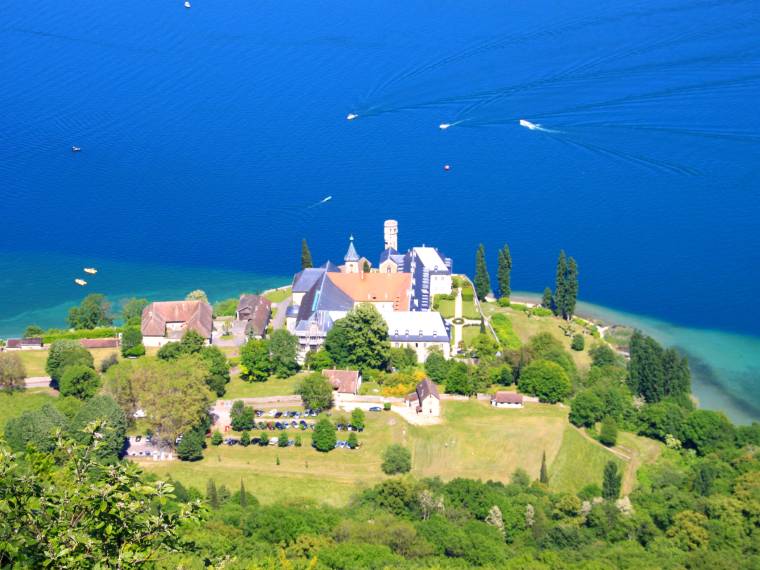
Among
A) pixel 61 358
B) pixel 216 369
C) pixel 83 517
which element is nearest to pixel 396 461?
pixel 216 369

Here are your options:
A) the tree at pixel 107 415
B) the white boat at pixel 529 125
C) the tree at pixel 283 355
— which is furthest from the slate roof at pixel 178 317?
the white boat at pixel 529 125

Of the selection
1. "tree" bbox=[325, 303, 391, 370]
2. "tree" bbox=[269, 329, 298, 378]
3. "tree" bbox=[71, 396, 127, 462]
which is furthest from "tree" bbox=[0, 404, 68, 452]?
"tree" bbox=[325, 303, 391, 370]

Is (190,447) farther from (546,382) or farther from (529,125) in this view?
(529,125)

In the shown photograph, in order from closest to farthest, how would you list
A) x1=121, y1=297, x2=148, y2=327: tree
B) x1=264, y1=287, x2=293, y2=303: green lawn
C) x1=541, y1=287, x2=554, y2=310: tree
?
x1=121, y1=297, x2=148, y2=327: tree → x1=264, y1=287, x2=293, y2=303: green lawn → x1=541, y1=287, x2=554, y2=310: tree

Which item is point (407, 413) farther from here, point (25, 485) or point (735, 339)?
point (25, 485)

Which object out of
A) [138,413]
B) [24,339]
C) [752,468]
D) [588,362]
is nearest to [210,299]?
[24,339]

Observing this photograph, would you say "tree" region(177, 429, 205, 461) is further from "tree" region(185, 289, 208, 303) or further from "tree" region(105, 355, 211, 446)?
"tree" region(185, 289, 208, 303)
